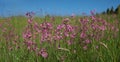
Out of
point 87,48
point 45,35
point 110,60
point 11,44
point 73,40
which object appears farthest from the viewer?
point 11,44

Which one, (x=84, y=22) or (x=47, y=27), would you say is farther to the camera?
(x=84, y=22)

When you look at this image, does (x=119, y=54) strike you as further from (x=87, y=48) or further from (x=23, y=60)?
(x=23, y=60)

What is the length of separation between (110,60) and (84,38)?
0.90m

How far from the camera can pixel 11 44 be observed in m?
5.45

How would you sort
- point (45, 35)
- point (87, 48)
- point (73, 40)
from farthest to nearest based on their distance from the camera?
point (73, 40)
point (87, 48)
point (45, 35)

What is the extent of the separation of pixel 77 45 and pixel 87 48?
20 cm

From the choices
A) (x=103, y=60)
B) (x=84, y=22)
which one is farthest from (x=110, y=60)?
(x=84, y=22)

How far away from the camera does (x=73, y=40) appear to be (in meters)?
4.51

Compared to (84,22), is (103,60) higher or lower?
lower

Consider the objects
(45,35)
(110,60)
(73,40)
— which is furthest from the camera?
(73,40)

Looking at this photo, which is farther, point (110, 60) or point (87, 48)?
point (87, 48)

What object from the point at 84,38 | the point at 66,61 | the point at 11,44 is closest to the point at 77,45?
the point at 84,38

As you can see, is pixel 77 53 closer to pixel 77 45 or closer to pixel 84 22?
pixel 77 45

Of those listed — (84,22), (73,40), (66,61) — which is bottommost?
(66,61)
